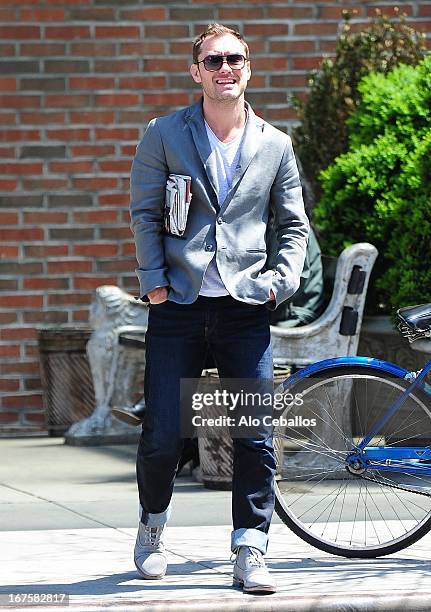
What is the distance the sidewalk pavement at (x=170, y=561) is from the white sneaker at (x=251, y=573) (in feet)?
0.14

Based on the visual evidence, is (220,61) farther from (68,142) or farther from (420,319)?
(68,142)

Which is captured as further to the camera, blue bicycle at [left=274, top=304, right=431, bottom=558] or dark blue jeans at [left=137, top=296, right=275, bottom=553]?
blue bicycle at [left=274, top=304, right=431, bottom=558]

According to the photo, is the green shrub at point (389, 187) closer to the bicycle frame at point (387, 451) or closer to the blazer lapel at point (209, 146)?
the bicycle frame at point (387, 451)

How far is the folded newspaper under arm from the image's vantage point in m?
5.19

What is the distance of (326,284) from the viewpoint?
8.32 meters

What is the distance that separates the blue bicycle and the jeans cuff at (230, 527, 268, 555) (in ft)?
1.84

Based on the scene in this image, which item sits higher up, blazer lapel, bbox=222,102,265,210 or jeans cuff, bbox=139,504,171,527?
blazer lapel, bbox=222,102,265,210

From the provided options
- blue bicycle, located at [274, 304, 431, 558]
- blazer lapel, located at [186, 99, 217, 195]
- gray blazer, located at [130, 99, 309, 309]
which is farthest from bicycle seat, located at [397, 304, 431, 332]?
blazer lapel, located at [186, 99, 217, 195]

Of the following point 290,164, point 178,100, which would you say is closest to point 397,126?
point 178,100

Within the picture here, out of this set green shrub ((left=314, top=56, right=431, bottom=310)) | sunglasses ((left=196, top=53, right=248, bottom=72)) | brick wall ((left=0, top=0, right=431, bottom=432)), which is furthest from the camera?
brick wall ((left=0, top=0, right=431, bottom=432))

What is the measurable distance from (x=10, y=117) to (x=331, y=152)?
7.00 feet

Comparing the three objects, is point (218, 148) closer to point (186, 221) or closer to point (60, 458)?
point (186, 221)

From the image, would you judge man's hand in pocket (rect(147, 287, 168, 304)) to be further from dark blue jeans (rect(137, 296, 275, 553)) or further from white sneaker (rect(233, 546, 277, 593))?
white sneaker (rect(233, 546, 277, 593))

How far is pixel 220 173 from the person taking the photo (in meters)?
5.28
